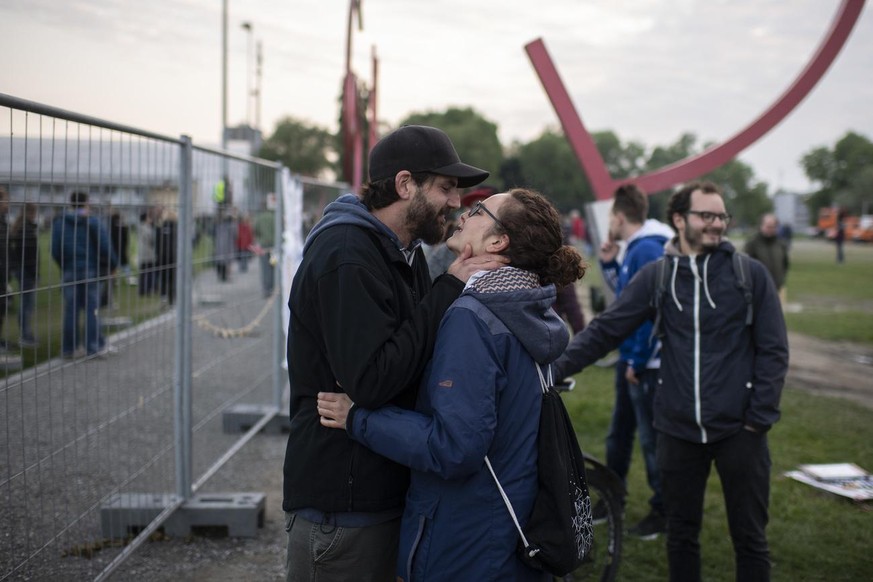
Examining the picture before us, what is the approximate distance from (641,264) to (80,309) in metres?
3.29

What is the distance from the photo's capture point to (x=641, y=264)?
198 inches

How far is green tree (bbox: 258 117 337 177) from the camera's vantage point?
59750 mm

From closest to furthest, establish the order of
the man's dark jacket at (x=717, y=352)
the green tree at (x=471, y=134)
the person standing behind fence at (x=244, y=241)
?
the man's dark jacket at (x=717, y=352) < the person standing behind fence at (x=244, y=241) < the green tree at (x=471, y=134)

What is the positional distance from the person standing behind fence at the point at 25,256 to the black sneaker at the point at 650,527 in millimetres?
3768

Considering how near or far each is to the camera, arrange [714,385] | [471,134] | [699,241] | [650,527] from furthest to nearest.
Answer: [471,134]
[650,527]
[699,241]
[714,385]

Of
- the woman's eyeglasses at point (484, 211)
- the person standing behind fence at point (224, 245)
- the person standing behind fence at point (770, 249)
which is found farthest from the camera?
the person standing behind fence at point (770, 249)

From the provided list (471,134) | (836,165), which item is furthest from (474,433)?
(836,165)

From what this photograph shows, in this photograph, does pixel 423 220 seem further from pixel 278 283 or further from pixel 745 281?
pixel 278 283

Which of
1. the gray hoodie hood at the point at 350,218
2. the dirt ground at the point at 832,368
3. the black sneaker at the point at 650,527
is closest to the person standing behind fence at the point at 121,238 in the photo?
the gray hoodie hood at the point at 350,218

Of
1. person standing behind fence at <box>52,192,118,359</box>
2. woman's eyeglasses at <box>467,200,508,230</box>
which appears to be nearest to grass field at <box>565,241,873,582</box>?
woman's eyeglasses at <box>467,200,508,230</box>

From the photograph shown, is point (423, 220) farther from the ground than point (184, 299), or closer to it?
farther from the ground

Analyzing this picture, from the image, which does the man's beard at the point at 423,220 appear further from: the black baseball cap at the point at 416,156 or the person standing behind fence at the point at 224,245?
the person standing behind fence at the point at 224,245

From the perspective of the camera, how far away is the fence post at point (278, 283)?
6859mm

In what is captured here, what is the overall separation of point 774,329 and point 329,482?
2258mm
